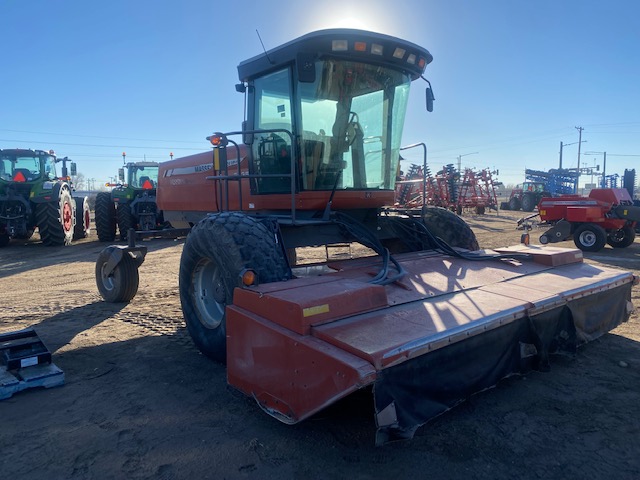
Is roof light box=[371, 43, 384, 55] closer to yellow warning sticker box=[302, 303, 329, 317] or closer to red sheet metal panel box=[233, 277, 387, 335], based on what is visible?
red sheet metal panel box=[233, 277, 387, 335]

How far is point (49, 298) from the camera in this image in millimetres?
→ 6445

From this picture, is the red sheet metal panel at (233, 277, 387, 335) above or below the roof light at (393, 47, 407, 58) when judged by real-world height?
below

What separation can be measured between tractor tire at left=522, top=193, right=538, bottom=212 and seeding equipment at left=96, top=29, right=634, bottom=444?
26.6m

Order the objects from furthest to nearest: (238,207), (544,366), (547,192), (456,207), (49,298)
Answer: (547,192)
(456,207)
(49,298)
(238,207)
(544,366)

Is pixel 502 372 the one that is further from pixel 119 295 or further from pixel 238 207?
pixel 119 295

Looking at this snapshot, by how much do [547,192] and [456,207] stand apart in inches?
325

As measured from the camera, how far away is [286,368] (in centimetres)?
262

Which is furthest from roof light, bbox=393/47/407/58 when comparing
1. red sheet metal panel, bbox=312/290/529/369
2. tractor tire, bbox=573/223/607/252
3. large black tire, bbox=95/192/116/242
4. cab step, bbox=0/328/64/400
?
large black tire, bbox=95/192/116/242

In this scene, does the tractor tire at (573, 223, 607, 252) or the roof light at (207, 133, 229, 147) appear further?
the tractor tire at (573, 223, 607, 252)

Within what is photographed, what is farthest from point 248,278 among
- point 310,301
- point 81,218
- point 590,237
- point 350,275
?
point 81,218

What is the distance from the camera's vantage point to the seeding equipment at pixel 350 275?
2535 mm

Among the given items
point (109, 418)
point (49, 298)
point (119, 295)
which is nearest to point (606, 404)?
point (109, 418)

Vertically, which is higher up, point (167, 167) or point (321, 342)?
point (167, 167)

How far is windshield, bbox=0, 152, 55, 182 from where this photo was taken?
1277 centimetres
